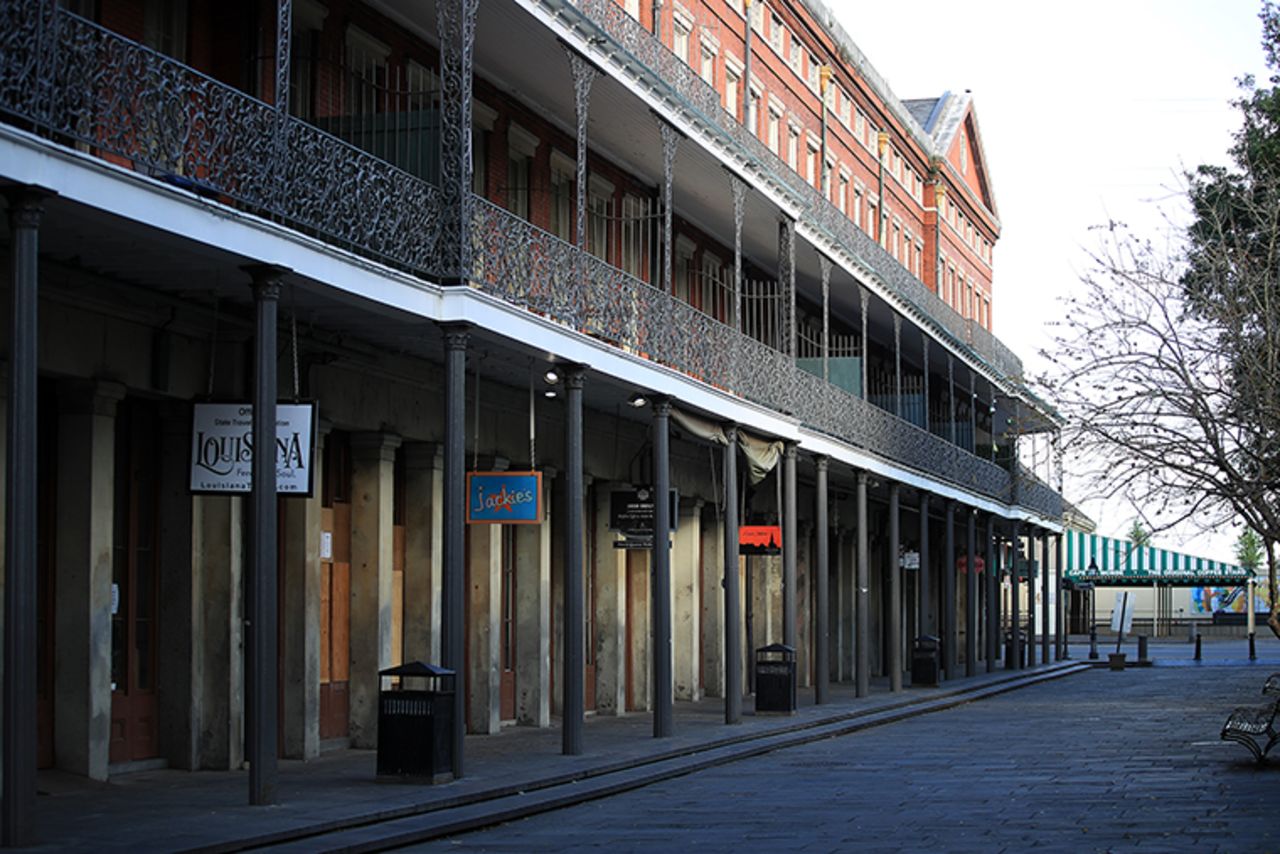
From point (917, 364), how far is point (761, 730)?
2122cm

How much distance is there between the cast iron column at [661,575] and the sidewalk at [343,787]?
43 cm

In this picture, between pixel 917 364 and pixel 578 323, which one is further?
pixel 917 364

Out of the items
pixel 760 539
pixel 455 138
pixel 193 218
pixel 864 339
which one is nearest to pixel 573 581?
pixel 455 138

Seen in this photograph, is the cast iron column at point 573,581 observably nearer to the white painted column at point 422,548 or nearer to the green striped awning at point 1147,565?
the white painted column at point 422,548

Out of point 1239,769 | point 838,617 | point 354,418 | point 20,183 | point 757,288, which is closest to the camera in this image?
point 20,183

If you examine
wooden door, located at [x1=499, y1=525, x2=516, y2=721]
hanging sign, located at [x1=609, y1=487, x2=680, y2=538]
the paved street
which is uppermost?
hanging sign, located at [x1=609, y1=487, x2=680, y2=538]

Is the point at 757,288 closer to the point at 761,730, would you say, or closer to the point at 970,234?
the point at 761,730

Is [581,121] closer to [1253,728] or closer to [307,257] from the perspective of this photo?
[307,257]

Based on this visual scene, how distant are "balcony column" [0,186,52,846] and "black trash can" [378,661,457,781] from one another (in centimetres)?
517

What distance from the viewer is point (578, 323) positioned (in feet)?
66.1

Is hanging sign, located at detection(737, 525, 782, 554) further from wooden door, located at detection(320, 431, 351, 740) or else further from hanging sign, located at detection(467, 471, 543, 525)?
hanging sign, located at detection(467, 471, 543, 525)

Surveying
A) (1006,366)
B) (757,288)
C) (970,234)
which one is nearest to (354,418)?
(757,288)

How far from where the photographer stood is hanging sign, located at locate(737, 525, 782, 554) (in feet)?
98.9

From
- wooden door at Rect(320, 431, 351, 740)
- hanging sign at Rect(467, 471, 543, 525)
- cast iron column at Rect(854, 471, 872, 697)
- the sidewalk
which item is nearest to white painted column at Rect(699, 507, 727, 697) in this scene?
cast iron column at Rect(854, 471, 872, 697)
